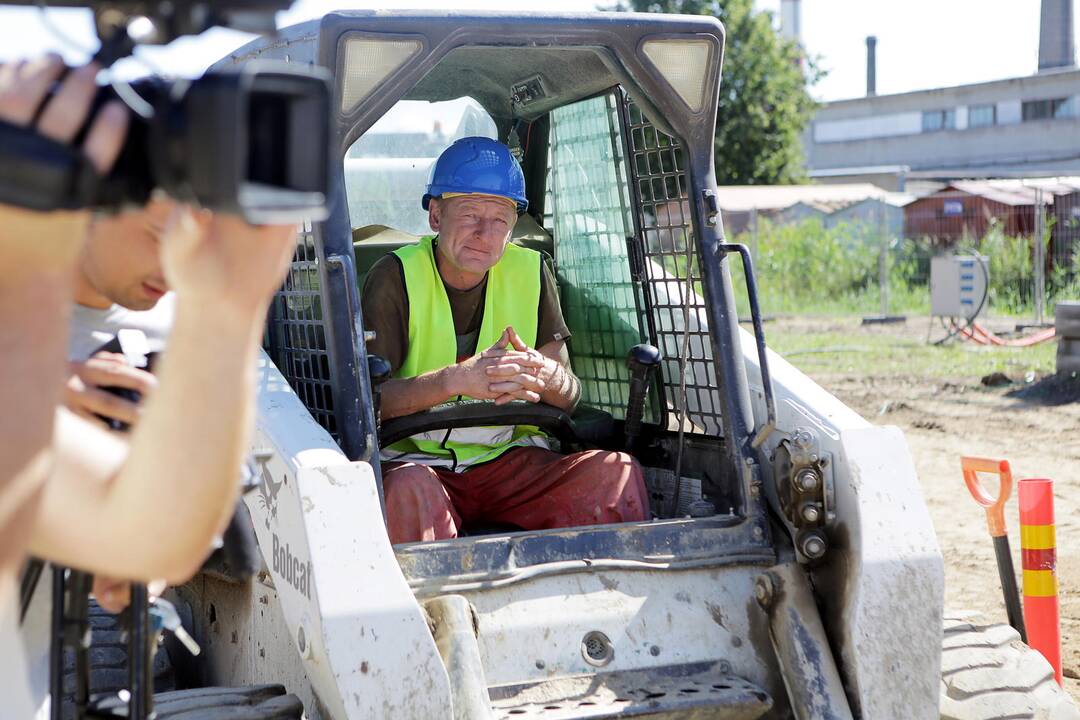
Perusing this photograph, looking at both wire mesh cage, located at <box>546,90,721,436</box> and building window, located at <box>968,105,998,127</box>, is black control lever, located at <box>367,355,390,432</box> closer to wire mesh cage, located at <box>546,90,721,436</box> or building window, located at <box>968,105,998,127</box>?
wire mesh cage, located at <box>546,90,721,436</box>

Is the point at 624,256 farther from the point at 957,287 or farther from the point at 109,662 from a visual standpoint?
the point at 957,287

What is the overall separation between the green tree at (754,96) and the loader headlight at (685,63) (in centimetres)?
2464

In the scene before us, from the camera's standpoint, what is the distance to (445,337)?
4.52 m

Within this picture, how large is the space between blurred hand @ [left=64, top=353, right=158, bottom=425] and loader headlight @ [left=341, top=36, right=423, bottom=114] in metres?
1.88

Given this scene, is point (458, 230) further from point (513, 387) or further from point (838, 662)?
point (838, 662)

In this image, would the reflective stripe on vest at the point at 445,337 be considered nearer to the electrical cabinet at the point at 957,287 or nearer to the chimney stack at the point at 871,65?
the electrical cabinet at the point at 957,287

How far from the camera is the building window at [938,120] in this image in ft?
161

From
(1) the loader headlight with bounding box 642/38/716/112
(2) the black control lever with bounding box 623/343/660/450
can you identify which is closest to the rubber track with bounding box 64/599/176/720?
(2) the black control lever with bounding box 623/343/660/450

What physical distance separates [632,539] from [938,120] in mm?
48358

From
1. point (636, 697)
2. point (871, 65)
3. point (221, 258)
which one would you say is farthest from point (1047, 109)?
point (221, 258)

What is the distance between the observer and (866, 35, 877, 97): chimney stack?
59594mm

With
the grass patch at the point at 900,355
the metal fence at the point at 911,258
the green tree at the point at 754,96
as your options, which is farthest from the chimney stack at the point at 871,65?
the grass patch at the point at 900,355

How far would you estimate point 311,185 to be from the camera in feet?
4.58

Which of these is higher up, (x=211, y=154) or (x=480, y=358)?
(x=211, y=154)
